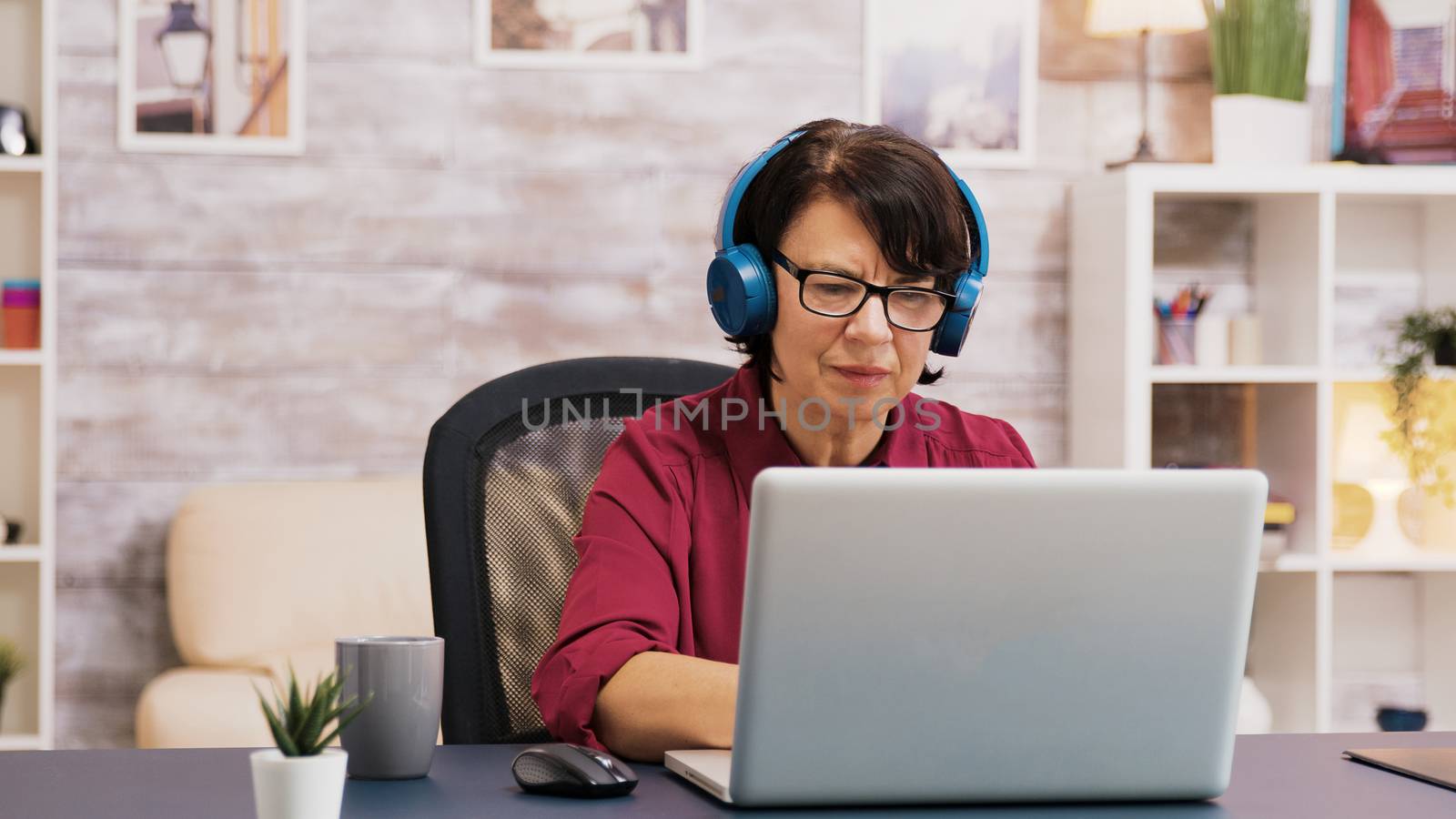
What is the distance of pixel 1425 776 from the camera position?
3.48 feet

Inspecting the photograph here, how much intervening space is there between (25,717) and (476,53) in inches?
64.6

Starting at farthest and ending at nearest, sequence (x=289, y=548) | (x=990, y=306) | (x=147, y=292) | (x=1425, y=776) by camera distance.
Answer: (x=990, y=306)
(x=147, y=292)
(x=289, y=548)
(x=1425, y=776)

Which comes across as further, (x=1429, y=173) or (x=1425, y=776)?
(x=1429, y=173)

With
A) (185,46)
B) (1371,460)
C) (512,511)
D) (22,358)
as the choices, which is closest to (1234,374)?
(1371,460)

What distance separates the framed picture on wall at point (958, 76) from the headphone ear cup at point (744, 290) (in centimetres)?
178

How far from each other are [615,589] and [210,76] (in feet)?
6.87

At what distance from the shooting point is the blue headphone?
4.61ft

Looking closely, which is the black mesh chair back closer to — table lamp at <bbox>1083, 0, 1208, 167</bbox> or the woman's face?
the woman's face

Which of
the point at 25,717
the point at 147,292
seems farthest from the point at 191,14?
the point at 25,717

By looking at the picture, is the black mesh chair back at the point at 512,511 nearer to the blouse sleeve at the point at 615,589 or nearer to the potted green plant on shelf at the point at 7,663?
the blouse sleeve at the point at 615,589

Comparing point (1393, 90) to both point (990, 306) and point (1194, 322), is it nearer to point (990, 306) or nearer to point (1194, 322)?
point (1194, 322)

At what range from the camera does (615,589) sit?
1295mm

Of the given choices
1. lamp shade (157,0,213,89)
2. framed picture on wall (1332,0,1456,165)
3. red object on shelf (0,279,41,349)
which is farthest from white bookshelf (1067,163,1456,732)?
red object on shelf (0,279,41,349)

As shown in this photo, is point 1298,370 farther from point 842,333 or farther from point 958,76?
point 842,333
